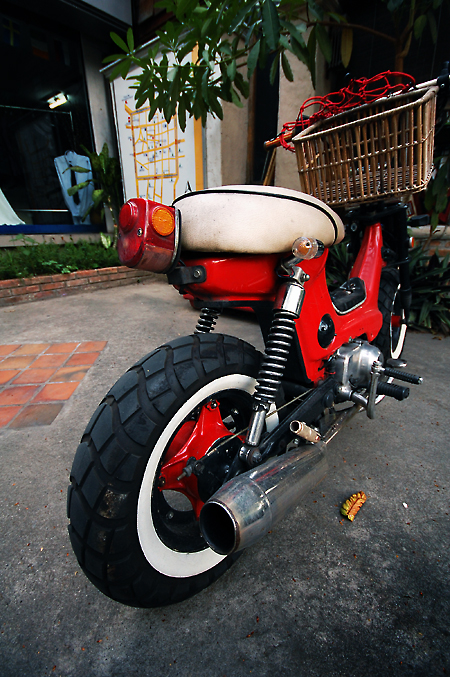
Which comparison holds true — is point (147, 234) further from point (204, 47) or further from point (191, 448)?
point (204, 47)

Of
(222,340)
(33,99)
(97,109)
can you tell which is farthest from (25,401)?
(33,99)

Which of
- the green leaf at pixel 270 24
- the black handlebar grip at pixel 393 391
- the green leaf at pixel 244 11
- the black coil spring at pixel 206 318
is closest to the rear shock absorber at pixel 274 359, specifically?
the black coil spring at pixel 206 318

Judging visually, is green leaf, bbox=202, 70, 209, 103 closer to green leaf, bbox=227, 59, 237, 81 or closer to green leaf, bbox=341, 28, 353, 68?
green leaf, bbox=227, 59, 237, 81

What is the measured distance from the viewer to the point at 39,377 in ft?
7.28

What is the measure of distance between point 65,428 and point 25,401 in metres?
0.44

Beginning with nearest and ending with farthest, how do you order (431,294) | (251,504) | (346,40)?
(251,504) → (346,40) → (431,294)

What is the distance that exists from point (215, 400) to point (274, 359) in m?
0.22

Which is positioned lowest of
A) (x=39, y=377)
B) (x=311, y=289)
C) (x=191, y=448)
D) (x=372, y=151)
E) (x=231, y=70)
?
(x=39, y=377)

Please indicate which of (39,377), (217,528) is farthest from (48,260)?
(217,528)

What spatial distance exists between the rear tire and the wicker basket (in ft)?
3.19

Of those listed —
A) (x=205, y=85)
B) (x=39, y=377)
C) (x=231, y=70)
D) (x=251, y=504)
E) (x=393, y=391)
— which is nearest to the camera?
(x=251, y=504)

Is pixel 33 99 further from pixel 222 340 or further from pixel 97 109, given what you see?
pixel 222 340

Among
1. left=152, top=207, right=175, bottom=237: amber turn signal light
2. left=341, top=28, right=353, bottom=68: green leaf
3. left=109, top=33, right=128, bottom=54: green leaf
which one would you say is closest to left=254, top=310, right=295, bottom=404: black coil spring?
left=152, top=207, right=175, bottom=237: amber turn signal light

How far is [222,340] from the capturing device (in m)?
0.95
